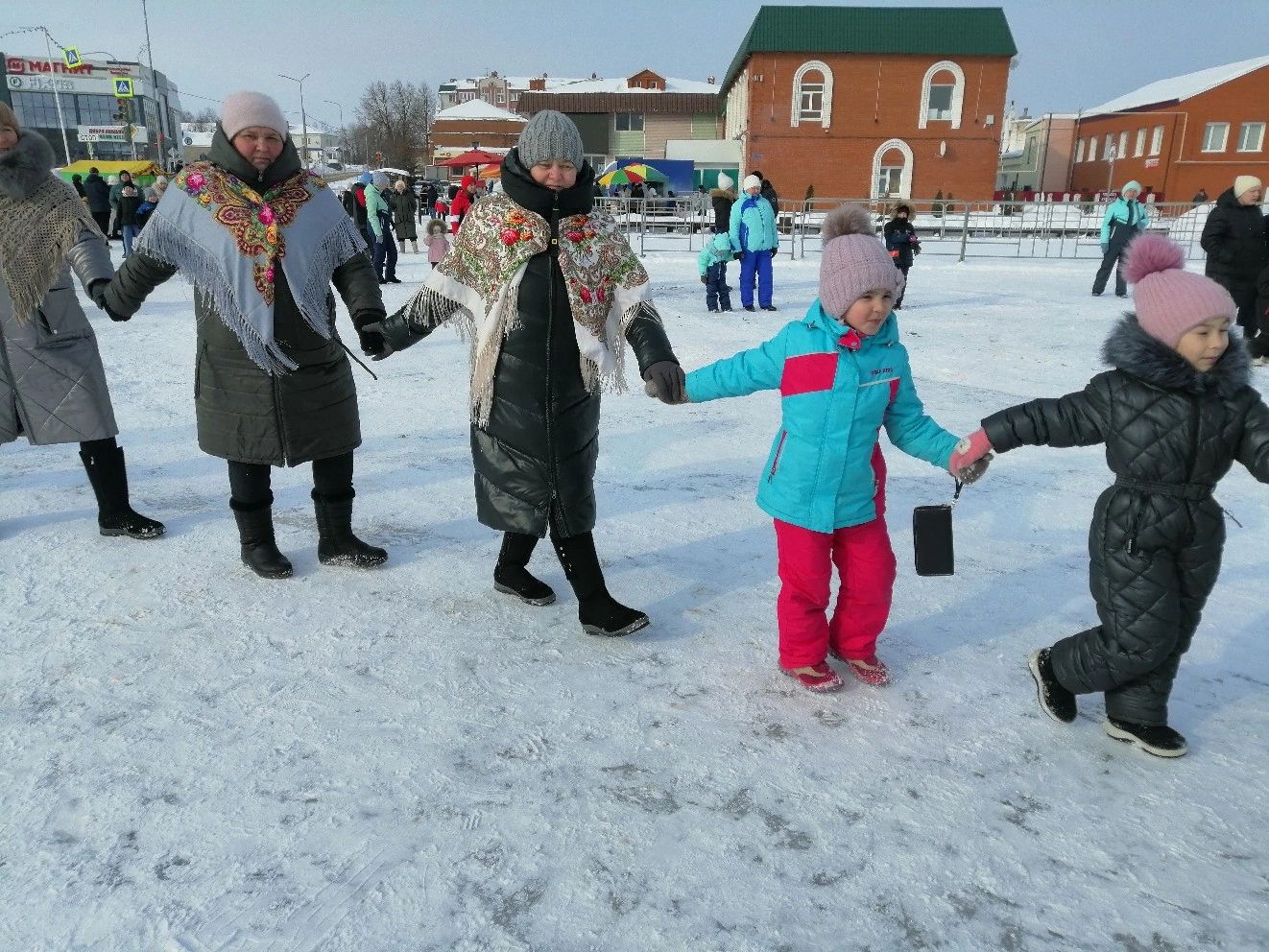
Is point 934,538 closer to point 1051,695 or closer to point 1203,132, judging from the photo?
point 1051,695

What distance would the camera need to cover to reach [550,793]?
221 centimetres

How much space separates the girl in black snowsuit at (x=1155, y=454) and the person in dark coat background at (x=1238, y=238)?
6.74 metres

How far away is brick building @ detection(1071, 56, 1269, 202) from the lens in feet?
129

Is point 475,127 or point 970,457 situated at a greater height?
point 475,127

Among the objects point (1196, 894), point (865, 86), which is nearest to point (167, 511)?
point (1196, 894)

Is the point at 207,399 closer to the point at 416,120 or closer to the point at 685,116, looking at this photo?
the point at 685,116

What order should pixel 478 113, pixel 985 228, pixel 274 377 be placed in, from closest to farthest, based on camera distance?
pixel 274 377, pixel 985 228, pixel 478 113

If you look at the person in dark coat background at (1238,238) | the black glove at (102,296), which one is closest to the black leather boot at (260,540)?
the black glove at (102,296)

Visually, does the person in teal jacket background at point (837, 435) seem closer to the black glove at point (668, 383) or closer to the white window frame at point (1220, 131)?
the black glove at point (668, 383)

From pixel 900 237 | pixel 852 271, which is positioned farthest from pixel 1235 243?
pixel 852 271

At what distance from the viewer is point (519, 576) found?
3.32 metres

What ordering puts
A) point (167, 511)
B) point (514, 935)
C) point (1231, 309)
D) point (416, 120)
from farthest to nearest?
point (416, 120), point (167, 511), point (1231, 309), point (514, 935)

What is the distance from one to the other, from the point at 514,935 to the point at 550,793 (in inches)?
17.7

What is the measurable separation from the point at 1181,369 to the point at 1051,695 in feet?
3.25
